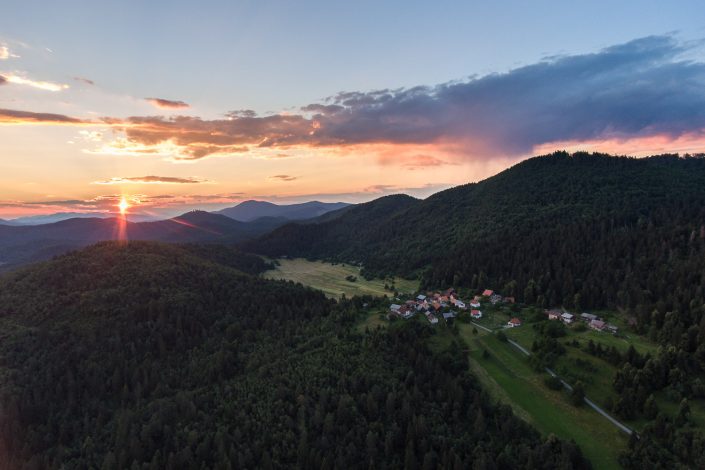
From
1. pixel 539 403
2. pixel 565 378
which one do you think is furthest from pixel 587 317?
pixel 539 403

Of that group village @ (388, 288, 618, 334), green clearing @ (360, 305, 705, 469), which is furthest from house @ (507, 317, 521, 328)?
green clearing @ (360, 305, 705, 469)

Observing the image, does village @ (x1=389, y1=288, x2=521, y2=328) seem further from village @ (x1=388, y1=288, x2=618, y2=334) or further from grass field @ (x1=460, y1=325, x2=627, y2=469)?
grass field @ (x1=460, y1=325, x2=627, y2=469)

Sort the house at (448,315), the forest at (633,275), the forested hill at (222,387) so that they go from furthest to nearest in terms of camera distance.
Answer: the house at (448,315), the forest at (633,275), the forested hill at (222,387)

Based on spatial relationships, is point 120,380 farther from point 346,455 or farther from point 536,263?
point 536,263

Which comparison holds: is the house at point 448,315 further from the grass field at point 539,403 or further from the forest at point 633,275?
the forest at point 633,275

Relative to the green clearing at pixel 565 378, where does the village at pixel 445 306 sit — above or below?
above

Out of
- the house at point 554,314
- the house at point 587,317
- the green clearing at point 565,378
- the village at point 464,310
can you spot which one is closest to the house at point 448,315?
the village at point 464,310
